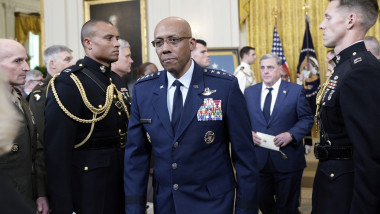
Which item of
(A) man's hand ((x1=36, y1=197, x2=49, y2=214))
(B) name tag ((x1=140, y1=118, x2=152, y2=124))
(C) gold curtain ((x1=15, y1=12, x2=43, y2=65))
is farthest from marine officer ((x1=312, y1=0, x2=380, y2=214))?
(C) gold curtain ((x1=15, y1=12, x2=43, y2=65))

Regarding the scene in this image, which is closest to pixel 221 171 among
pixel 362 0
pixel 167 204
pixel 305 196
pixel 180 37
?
pixel 167 204

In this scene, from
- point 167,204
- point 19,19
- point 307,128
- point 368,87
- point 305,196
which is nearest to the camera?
point 368,87

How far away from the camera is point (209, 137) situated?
207 cm

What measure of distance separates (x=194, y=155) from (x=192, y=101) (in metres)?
0.28

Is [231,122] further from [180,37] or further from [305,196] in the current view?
[305,196]

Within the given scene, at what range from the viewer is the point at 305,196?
5582mm

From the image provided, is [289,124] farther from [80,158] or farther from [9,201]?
[9,201]

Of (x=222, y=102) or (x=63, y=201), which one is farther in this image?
(x=63, y=201)

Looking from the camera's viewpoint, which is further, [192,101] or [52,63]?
[52,63]

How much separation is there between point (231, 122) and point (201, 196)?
397mm

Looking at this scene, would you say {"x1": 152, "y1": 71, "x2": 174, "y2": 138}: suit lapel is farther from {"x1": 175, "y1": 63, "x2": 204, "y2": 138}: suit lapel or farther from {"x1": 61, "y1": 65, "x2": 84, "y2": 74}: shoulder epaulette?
{"x1": 61, "y1": 65, "x2": 84, "y2": 74}: shoulder epaulette

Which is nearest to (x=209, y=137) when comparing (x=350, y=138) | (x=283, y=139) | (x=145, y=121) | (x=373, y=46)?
(x=145, y=121)

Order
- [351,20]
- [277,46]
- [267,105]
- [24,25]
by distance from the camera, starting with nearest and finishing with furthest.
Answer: [351,20], [267,105], [277,46], [24,25]

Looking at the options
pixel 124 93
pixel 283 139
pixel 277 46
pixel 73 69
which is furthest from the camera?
pixel 277 46
